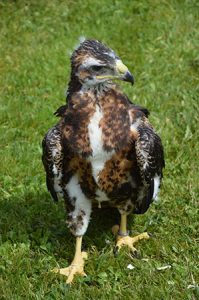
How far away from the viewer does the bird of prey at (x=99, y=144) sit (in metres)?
4.68

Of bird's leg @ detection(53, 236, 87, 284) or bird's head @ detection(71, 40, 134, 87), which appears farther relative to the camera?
bird's leg @ detection(53, 236, 87, 284)

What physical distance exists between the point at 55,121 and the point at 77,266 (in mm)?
2329

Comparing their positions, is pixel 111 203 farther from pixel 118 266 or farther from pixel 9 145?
pixel 9 145

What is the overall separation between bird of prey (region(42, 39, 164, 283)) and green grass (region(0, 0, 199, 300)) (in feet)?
1.14

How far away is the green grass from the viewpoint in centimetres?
507

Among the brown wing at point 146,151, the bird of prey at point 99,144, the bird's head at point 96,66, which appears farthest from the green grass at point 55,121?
the bird's head at point 96,66

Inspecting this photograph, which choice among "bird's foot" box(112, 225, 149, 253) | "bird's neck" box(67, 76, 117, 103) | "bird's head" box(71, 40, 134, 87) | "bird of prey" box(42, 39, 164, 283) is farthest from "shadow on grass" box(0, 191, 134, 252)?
"bird's head" box(71, 40, 134, 87)

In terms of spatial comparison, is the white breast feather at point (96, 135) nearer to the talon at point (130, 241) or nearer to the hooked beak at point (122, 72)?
the hooked beak at point (122, 72)

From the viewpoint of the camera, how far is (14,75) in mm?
8133

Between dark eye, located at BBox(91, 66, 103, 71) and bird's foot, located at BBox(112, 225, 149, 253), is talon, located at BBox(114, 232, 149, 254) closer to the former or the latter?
bird's foot, located at BBox(112, 225, 149, 253)

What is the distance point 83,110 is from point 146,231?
1.42 m

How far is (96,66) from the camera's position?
15.1 feet

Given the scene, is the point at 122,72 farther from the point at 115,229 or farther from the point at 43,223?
the point at 43,223

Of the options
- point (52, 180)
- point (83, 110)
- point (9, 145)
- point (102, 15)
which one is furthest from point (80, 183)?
point (102, 15)
